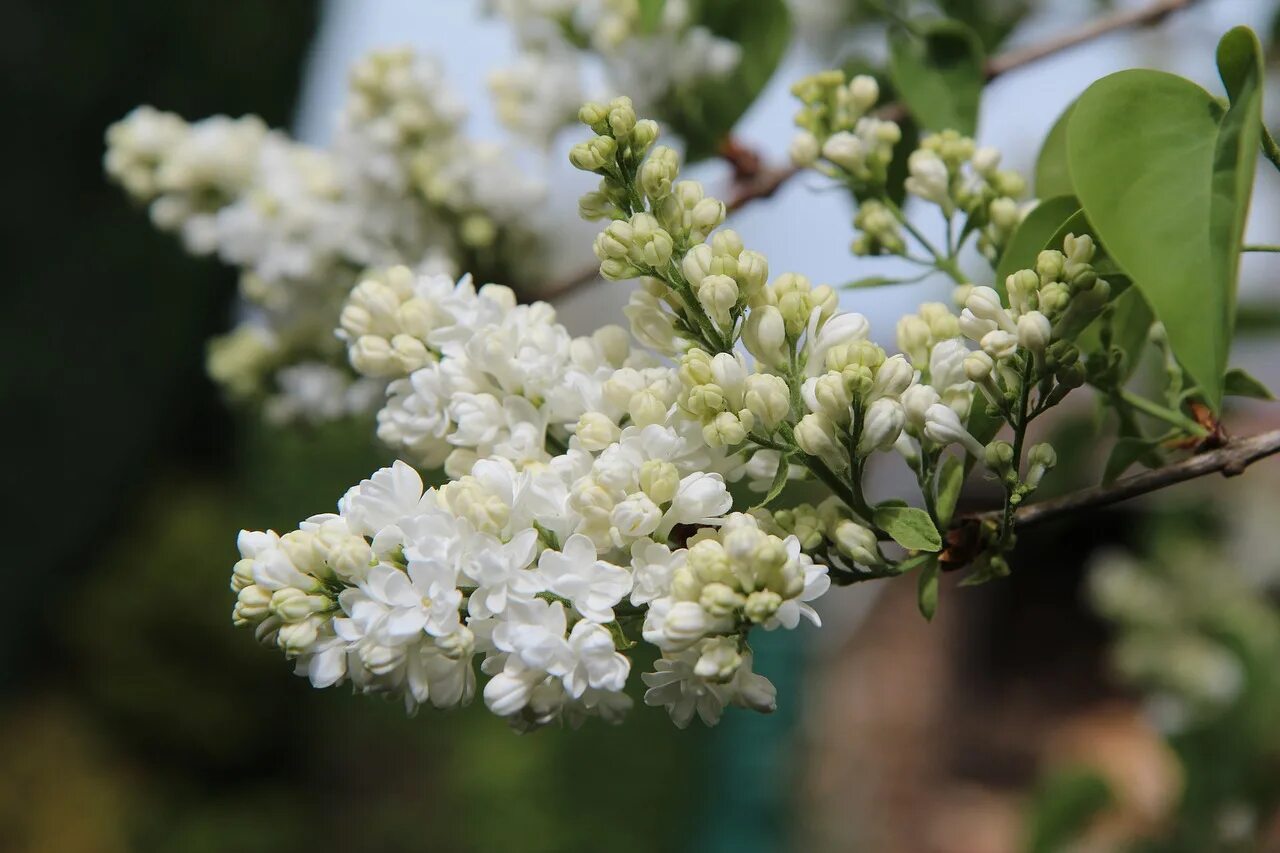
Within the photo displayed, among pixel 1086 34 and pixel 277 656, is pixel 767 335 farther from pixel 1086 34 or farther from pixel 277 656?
pixel 277 656

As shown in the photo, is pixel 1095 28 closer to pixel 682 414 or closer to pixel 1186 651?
pixel 682 414

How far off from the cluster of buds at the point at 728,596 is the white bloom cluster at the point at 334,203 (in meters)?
0.55

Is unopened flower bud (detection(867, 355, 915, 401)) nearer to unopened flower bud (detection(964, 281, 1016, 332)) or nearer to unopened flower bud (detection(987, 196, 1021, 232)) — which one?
unopened flower bud (detection(964, 281, 1016, 332))

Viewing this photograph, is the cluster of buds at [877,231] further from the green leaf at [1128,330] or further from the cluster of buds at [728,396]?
the cluster of buds at [728,396]

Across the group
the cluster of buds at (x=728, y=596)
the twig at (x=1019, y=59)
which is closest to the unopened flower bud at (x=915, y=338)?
the cluster of buds at (x=728, y=596)

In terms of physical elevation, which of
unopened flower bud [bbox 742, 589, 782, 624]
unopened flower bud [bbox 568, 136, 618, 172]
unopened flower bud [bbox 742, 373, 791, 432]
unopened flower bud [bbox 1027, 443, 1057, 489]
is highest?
unopened flower bud [bbox 568, 136, 618, 172]

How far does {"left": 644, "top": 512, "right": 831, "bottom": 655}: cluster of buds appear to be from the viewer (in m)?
0.41

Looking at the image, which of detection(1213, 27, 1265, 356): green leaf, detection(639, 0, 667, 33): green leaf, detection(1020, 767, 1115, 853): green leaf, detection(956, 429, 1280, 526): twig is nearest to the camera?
detection(1213, 27, 1265, 356): green leaf

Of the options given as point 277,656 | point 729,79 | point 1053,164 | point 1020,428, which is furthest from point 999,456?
point 277,656

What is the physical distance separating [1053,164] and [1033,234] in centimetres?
10

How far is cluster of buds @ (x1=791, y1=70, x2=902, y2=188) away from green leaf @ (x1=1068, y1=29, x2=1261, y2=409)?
21 centimetres

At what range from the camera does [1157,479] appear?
0.47 metres

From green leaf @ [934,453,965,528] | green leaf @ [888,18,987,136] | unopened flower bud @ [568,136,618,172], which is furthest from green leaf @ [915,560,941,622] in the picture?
green leaf @ [888,18,987,136]

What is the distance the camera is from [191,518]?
5.96 m
